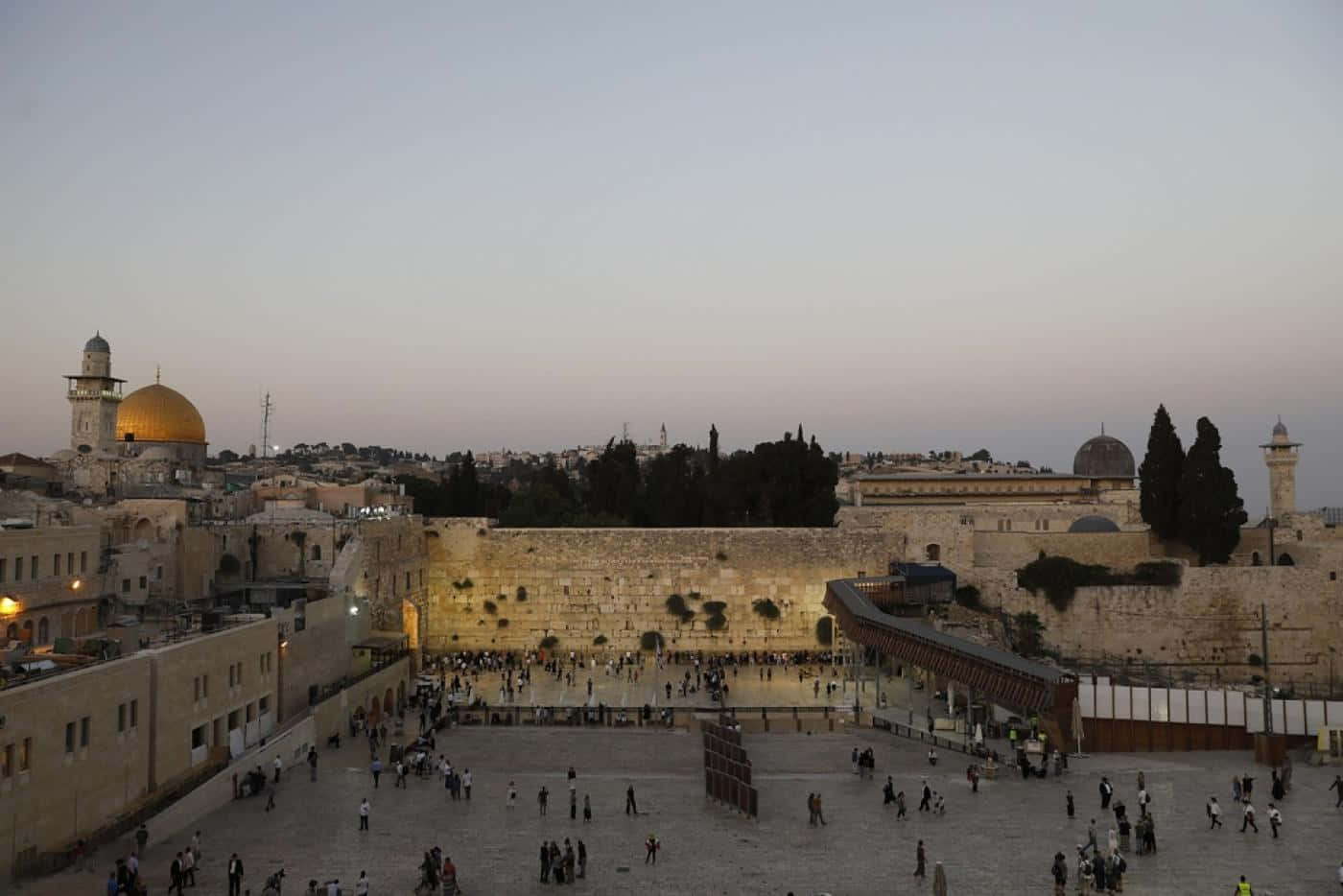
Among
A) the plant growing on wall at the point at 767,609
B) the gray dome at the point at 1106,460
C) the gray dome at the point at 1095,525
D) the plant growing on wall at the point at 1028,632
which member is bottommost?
the plant growing on wall at the point at 1028,632

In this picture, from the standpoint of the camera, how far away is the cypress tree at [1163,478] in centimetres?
3562

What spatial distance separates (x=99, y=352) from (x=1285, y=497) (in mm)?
43817

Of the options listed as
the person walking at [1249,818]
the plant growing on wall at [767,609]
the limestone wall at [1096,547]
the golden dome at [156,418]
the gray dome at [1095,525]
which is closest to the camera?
the person walking at [1249,818]

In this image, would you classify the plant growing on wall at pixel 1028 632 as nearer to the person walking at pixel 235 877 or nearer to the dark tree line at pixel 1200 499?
the dark tree line at pixel 1200 499

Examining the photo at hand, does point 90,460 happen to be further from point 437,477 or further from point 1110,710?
point 437,477

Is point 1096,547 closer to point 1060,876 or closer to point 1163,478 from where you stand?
point 1163,478

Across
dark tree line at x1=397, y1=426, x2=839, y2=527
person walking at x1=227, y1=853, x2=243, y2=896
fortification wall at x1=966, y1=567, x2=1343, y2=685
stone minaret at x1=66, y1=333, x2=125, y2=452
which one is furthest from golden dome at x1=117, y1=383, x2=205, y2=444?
fortification wall at x1=966, y1=567, x2=1343, y2=685

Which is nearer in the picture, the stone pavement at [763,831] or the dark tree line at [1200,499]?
the stone pavement at [763,831]

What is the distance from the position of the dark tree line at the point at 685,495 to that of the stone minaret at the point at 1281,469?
15966 millimetres

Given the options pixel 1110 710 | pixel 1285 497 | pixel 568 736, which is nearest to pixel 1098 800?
pixel 1110 710

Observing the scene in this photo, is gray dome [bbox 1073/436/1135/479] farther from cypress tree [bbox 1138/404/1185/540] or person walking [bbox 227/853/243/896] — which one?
person walking [bbox 227/853/243/896]

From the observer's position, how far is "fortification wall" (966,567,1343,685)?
33.6m

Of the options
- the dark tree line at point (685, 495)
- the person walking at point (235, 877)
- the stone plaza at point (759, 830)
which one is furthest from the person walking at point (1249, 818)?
the dark tree line at point (685, 495)

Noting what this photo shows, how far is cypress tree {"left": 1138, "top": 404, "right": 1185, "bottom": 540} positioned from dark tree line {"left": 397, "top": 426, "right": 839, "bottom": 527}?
11.1 meters
